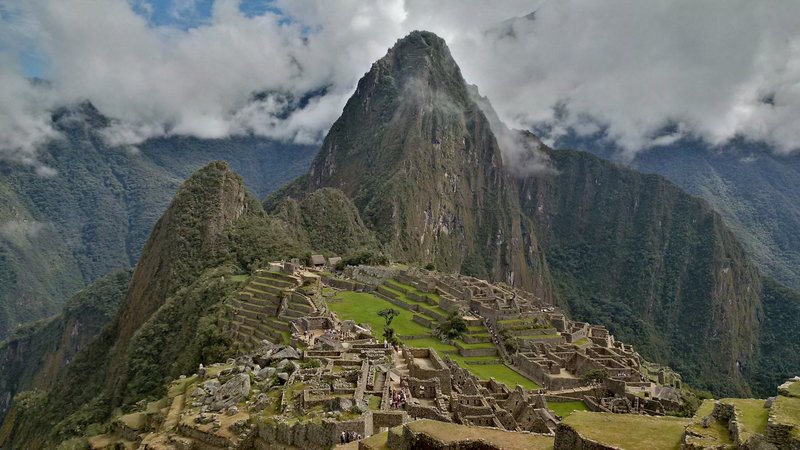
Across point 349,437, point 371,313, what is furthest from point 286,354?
point 371,313

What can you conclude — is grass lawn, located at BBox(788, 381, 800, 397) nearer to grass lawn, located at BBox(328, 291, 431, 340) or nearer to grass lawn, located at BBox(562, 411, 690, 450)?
grass lawn, located at BBox(562, 411, 690, 450)

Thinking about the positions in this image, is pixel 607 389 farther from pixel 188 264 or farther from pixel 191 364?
pixel 188 264

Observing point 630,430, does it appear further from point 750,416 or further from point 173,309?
point 173,309

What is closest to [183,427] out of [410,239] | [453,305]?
[453,305]

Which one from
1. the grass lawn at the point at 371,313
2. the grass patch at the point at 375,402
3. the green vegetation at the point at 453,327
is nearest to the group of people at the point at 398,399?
the grass patch at the point at 375,402

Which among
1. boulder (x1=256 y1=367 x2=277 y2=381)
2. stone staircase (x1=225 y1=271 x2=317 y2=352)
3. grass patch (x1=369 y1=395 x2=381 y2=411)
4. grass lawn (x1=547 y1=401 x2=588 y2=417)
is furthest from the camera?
stone staircase (x1=225 y1=271 x2=317 y2=352)

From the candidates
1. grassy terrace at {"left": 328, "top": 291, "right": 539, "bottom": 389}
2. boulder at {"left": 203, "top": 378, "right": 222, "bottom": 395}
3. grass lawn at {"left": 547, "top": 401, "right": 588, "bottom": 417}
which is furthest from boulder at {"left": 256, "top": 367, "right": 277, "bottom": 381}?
grass lawn at {"left": 547, "top": 401, "right": 588, "bottom": 417}
